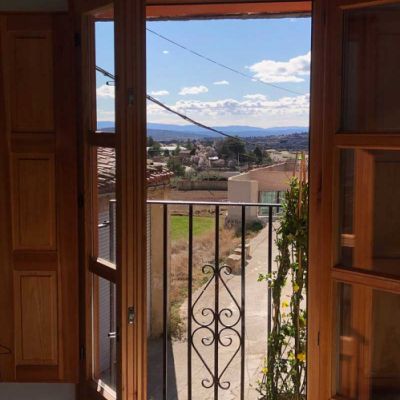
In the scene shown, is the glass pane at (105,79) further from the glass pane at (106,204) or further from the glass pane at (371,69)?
the glass pane at (371,69)

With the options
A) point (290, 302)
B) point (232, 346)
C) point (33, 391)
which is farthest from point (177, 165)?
point (33, 391)

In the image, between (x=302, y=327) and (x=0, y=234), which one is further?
(x=302, y=327)

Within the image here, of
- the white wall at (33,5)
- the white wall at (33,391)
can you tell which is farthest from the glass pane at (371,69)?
the white wall at (33,391)

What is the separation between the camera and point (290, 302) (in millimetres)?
2879

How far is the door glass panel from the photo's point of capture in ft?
5.71

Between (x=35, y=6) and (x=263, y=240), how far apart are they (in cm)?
549

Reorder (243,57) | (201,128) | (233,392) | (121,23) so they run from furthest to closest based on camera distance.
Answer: (243,57), (201,128), (233,392), (121,23)

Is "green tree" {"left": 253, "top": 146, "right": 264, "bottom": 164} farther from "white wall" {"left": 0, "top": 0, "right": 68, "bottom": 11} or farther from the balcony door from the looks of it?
the balcony door

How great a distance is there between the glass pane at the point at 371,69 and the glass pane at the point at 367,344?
554mm

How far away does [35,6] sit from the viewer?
7.66 ft

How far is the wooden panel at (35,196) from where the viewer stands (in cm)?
239

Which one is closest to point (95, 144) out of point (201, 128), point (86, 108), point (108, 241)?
point (86, 108)

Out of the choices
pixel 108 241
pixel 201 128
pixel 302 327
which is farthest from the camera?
pixel 201 128

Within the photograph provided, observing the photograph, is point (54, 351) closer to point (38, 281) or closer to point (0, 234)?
point (38, 281)
